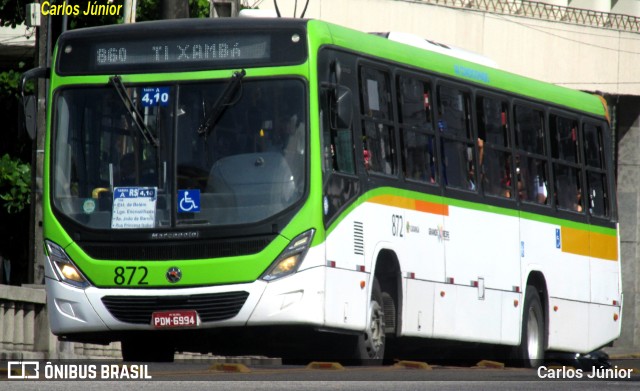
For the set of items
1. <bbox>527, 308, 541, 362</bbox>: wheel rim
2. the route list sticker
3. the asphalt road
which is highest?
the route list sticker

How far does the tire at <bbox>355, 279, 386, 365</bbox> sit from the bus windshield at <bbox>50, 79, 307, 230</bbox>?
1.69m

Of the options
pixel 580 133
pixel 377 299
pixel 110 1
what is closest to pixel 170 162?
pixel 377 299

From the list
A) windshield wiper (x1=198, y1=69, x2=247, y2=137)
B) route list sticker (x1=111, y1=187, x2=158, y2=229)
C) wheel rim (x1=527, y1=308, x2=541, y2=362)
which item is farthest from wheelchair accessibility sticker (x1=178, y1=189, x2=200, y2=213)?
wheel rim (x1=527, y1=308, x2=541, y2=362)

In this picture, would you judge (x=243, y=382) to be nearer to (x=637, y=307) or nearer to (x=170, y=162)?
(x=170, y=162)

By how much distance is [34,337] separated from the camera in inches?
904

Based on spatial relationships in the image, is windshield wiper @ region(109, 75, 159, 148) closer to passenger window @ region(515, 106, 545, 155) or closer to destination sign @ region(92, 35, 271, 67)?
destination sign @ region(92, 35, 271, 67)

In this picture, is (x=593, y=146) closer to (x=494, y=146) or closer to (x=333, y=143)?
(x=494, y=146)

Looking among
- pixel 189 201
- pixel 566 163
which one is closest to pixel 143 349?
pixel 189 201

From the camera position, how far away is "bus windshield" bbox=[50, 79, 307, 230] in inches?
610

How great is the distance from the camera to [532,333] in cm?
2058

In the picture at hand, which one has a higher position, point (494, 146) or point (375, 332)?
point (494, 146)

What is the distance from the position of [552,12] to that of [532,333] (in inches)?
651

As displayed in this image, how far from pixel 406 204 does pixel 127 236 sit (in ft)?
9.84

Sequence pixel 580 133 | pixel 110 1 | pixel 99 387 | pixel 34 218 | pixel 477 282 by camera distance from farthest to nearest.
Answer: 1. pixel 110 1
2. pixel 34 218
3. pixel 580 133
4. pixel 477 282
5. pixel 99 387
